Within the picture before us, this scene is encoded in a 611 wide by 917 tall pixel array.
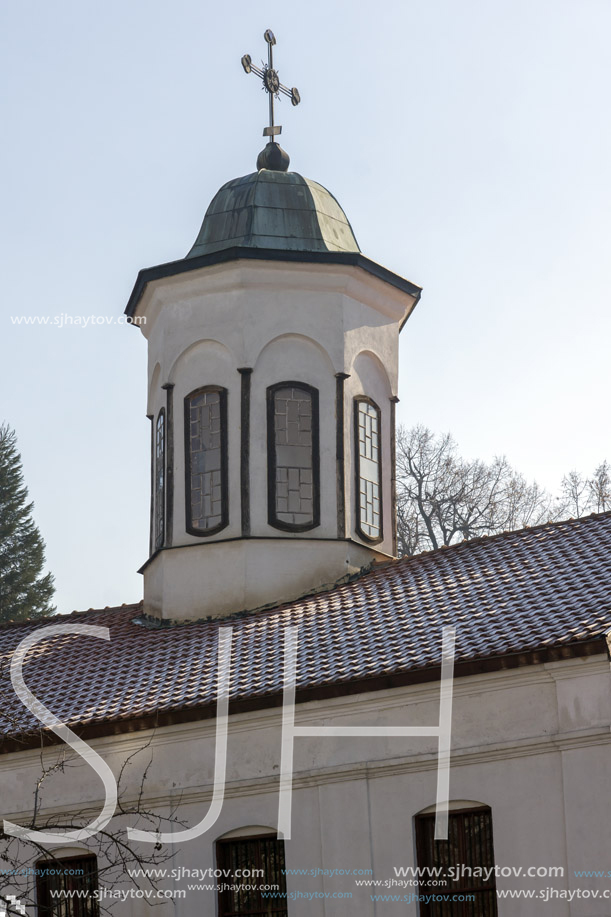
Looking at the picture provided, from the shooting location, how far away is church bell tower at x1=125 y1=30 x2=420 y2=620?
20.9 meters

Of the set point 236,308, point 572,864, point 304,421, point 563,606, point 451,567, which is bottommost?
point 572,864

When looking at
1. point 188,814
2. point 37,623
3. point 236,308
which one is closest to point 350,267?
point 236,308

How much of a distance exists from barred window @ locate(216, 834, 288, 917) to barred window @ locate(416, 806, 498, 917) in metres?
1.70

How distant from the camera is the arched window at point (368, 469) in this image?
70.5 feet

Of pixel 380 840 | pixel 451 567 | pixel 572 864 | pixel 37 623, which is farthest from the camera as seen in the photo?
pixel 37 623

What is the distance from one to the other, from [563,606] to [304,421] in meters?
6.67

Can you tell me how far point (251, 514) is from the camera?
20938 millimetres

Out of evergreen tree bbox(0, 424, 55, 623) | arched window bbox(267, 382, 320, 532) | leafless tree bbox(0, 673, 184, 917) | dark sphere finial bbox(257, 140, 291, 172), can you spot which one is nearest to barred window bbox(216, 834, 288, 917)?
leafless tree bbox(0, 673, 184, 917)

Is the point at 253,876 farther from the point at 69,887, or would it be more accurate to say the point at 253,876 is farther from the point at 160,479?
the point at 160,479

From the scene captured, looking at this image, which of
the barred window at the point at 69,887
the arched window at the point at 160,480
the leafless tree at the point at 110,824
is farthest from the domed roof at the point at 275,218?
the barred window at the point at 69,887

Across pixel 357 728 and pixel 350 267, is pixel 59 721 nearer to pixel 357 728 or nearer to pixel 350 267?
pixel 357 728

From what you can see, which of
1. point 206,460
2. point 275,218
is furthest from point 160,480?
point 275,218

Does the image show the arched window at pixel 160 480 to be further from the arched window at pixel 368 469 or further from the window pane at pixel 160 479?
the arched window at pixel 368 469

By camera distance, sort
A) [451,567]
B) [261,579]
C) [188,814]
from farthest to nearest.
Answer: [261,579], [451,567], [188,814]
